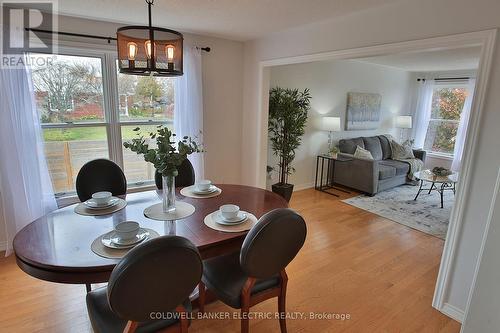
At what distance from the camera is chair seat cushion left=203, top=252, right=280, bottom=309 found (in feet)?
5.37

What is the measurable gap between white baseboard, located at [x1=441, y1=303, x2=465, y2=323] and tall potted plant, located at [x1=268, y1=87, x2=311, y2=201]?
2.43m

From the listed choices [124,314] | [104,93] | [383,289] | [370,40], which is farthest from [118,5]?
[383,289]

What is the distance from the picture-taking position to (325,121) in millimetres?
4984

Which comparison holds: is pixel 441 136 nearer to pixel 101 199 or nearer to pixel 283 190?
pixel 283 190

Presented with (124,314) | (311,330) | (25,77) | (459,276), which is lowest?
(311,330)

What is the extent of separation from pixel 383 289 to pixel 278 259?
146 centimetres

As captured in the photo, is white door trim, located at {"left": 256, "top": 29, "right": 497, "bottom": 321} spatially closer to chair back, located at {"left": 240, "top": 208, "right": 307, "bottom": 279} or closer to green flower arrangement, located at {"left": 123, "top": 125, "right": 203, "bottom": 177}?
chair back, located at {"left": 240, "top": 208, "right": 307, "bottom": 279}

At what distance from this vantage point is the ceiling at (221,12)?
2373 millimetres

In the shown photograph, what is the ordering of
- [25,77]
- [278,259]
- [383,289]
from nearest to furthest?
[278,259] < [383,289] < [25,77]

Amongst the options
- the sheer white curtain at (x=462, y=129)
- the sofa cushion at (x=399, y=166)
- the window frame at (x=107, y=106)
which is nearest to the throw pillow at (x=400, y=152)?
the sofa cushion at (x=399, y=166)

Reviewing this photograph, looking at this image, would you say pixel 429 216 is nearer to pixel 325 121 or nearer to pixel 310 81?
pixel 325 121

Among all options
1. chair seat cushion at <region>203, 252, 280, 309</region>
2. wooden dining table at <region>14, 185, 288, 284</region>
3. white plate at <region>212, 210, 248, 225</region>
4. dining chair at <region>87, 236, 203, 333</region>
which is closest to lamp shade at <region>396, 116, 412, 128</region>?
wooden dining table at <region>14, 185, 288, 284</region>

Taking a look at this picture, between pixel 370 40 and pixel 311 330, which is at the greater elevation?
pixel 370 40

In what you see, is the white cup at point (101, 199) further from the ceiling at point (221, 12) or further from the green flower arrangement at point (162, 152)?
the ceiling at point (221, 12)
